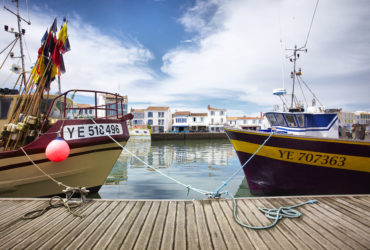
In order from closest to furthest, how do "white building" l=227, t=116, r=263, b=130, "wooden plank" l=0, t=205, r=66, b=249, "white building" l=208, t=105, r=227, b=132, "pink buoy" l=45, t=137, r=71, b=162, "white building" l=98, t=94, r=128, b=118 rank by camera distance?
1. "wooden plank" l=0, t=205, r=66, b=249
2. "pink buoy" l=45, t=137, r=71, b=162
3. "white building" l=98, t=94, r=128, b=118
4. "white building" l=208, t=105, r=227, b=132
5. "white building" l=227, t=116, r=263, b=130

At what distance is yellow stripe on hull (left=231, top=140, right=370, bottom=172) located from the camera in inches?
206

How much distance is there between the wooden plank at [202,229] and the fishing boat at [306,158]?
1.77 m

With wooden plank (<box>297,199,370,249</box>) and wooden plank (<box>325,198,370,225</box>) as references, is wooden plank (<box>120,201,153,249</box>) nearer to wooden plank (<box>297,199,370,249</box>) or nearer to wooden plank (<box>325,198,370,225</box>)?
wooden plank (<box>297,199,370,249</box>)

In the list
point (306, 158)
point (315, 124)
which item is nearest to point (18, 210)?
point (306, 158)

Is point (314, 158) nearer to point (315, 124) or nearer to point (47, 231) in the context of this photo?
point (315, 124)

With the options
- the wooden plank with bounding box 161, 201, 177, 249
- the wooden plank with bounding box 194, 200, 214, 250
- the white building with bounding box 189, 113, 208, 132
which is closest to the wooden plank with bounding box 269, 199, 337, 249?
the wooden plank with bounding box 194, 200, 214, 250

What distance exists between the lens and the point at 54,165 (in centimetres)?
553

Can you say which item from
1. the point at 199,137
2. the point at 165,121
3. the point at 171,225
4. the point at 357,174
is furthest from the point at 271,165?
the point at 165,121

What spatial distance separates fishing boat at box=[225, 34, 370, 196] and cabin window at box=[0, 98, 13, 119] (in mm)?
8951

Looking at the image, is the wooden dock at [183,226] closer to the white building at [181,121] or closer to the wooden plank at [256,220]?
the wooden plank at [256,220]

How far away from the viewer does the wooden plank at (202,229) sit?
250 cm

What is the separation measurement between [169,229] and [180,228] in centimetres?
16

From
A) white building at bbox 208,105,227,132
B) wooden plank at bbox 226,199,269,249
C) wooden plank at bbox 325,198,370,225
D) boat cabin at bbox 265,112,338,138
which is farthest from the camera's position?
white building at bbox 208,105,227,132

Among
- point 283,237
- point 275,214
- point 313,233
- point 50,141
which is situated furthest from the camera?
point 50,141
